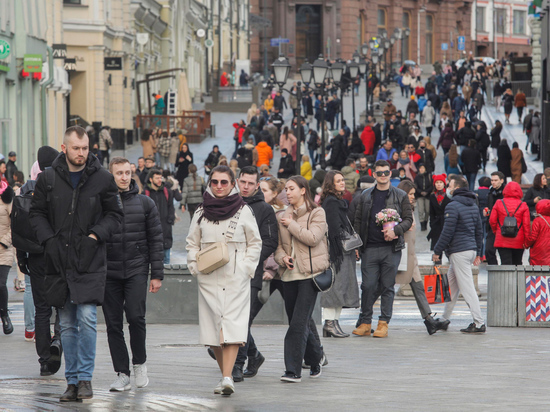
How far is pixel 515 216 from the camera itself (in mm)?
13852

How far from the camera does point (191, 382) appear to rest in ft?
28.7

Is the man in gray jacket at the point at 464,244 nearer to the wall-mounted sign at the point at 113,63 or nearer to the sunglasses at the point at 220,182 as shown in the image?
the sunglasses at the point at 220,182

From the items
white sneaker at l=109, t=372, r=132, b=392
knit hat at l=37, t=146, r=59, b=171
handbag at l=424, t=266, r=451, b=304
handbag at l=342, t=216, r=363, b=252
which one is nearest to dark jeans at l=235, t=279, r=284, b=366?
white sneaker at l=109, t=372, r=132, b=392

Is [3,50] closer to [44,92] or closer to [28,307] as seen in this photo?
[44,92]

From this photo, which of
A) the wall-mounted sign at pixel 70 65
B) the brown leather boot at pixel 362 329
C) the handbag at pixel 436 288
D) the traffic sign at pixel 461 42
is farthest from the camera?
the traffic sign at pixel 461 42

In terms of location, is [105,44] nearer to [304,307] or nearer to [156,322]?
[156,322]

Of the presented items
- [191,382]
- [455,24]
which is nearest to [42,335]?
[191,382]

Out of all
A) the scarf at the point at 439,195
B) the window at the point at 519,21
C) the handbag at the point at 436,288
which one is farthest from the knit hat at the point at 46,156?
the window at the point at 519,21

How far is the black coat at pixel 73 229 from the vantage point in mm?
7801

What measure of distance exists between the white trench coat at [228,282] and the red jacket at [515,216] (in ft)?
20.4

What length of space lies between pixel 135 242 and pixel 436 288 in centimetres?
516

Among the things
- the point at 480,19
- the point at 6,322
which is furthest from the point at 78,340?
the point at 480,19

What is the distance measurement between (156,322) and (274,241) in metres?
4.97

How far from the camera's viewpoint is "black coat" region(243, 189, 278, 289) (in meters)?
8.96
